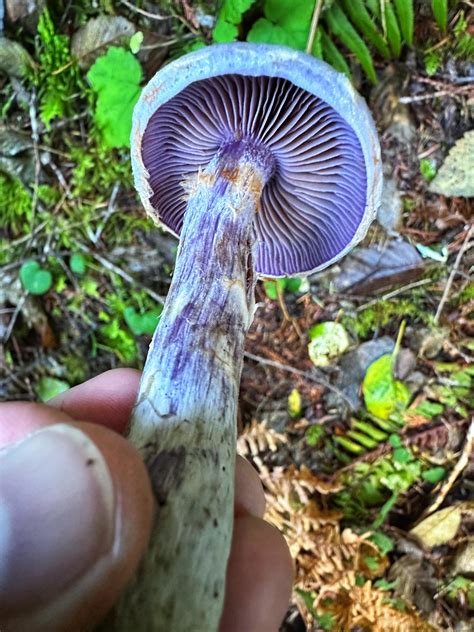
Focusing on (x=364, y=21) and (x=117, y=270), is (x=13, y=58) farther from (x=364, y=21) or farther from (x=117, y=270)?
(x=364, y=21)

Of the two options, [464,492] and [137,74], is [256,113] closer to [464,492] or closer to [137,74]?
[137,74]

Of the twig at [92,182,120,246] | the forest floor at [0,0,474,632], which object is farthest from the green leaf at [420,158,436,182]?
the twig at [92,182,120,246]

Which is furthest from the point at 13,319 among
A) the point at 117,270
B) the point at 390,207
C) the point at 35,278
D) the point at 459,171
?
the point at 459,171

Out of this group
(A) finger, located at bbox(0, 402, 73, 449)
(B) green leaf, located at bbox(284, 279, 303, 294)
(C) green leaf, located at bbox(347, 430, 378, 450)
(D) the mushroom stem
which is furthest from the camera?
(B) green leaf, located at bbox(284, 279, 303, 294)

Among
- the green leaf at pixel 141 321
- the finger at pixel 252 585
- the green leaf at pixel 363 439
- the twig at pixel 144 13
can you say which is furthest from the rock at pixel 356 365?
the twig at pixel 144 13

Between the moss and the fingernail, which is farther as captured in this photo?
the moss

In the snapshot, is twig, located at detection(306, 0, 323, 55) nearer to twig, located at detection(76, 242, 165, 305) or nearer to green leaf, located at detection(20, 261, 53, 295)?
twig, located at detection(76, 242, 165, 305)

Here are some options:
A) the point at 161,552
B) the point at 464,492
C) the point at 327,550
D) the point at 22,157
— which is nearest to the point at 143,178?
the point at 22,157
